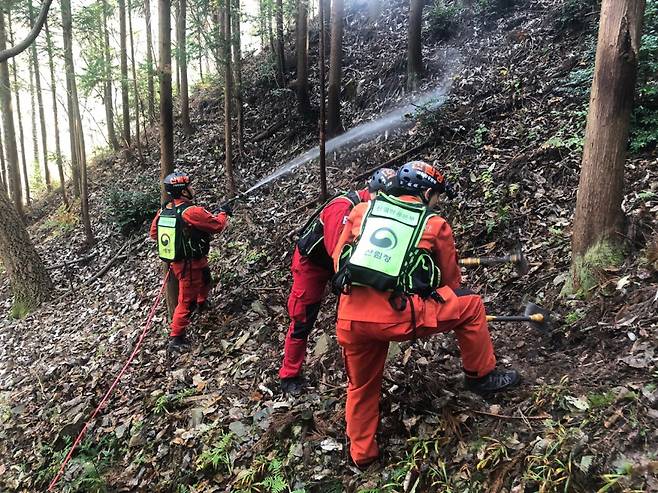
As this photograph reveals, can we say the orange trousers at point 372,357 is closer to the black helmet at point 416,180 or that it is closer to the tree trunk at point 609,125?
the black helmet at point 416,180

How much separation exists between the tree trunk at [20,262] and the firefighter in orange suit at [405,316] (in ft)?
33.2

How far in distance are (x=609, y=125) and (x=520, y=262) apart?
171 cm

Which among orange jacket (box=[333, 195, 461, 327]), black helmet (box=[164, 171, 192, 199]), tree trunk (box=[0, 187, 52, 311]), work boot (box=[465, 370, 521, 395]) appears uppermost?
orange jacket (box=[333, 195, 461, 327])

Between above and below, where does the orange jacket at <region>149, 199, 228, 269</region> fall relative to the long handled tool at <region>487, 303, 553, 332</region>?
above

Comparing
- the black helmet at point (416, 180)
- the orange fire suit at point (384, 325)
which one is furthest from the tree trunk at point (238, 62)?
the orange fire suit at point (384, 325)

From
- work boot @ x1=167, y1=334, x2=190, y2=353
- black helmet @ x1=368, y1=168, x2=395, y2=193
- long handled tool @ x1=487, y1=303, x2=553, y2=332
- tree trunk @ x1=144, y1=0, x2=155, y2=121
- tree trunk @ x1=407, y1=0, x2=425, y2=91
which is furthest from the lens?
tree trunk @ x1=144, y1=0, x2=155, y2=121

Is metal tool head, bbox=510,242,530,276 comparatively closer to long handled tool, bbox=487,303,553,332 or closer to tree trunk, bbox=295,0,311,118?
long handled tool, bbox=487,303,553,332

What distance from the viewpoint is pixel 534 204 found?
6.68 metres

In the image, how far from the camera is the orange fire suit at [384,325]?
3.56 m

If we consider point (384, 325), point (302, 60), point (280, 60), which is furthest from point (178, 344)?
point (280, 60)

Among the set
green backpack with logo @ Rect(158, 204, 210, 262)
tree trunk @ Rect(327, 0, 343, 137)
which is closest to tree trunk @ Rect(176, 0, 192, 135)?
tree trunk @ Rect(327, 0, 343, 137)

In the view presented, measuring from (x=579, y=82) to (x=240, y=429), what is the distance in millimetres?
7885

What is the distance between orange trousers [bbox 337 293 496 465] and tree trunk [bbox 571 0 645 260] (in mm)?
1837

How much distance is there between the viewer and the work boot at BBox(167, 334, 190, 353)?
712cm
